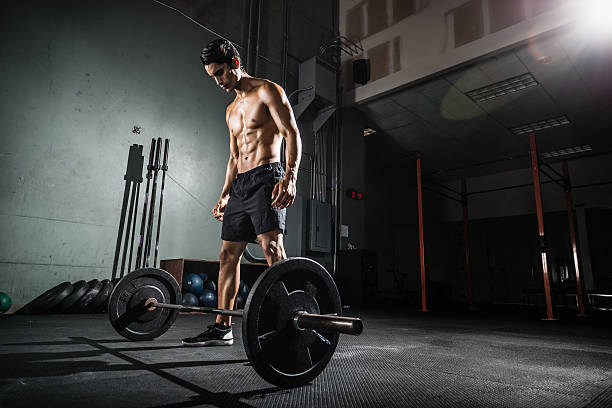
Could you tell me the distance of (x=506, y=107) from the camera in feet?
20.3

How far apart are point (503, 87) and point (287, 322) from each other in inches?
229

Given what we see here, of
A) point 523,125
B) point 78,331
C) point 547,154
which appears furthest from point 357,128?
point 78,331

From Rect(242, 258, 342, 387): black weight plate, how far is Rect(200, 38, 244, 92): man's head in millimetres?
1054

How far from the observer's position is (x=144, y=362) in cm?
139

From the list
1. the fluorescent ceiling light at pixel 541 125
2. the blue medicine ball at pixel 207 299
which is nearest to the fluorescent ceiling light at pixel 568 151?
the fluorescent ceiling light at pixel 541 125

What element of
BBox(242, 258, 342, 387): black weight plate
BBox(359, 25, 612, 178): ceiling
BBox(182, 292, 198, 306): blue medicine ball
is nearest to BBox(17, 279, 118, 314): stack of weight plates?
BBox(182, 292, 198, 306): blue medicine ball

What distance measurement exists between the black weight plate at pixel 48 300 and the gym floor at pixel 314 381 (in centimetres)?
119

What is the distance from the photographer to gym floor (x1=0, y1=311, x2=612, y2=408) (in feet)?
3.22

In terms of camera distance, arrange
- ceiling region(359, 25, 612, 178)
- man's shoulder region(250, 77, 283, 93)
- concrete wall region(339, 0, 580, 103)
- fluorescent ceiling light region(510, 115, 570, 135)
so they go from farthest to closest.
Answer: fluorescent ceiling light region(510, 115, 570, 135) → ceiling region(359, 25, 612, 178) → concrete wall region(339, 0, 580, 103) → man's shoulder region(250, 77, 283, 93)

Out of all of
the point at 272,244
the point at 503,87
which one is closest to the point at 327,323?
the point at 272,244

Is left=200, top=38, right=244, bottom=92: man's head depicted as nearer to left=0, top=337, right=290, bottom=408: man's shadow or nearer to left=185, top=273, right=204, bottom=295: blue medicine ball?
left=0, top=337, right=290, bottom=408: man's shadow

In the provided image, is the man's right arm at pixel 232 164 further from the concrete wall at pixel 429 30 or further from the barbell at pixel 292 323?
the concrete wall at pixel 429 30

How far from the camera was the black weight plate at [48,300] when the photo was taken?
125 inches

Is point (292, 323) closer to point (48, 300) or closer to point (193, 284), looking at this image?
point (48, 300)
